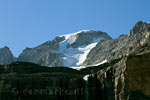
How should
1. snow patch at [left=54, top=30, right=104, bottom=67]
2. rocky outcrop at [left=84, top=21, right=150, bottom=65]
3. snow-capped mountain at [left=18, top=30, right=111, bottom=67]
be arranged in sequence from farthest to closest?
1. snow-capped mountain at [left=18, top=30, right=111, bottom=67]
2. snow patch at [left=54, top=30, right=104, bottom=67]
3. rocky outcrop at [left=84, top=21, right=150, bottom=65]

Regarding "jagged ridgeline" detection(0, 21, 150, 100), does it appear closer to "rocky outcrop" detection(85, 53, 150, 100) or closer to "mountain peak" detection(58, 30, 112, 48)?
"rocky outcrop" detection(85, 53, 150, 100)

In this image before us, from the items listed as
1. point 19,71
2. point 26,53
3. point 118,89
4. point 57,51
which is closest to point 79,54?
point 57,51

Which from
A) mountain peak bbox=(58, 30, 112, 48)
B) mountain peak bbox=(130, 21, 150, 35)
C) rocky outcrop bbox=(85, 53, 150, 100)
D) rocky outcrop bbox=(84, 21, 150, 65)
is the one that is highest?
mountain peak bbox=(58, 30, 112, 48)

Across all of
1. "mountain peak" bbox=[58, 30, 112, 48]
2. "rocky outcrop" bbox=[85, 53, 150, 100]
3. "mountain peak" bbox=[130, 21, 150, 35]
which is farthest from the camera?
"mountain peak" bbox=[58, 30, 112, 48]

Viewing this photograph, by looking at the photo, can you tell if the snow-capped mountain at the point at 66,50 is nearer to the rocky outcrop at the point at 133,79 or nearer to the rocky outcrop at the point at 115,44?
the rocky outcrop at the point at 115,44

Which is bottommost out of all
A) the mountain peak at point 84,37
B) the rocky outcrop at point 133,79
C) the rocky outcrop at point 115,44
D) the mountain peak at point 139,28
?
the rocky outcrop at point 133,79

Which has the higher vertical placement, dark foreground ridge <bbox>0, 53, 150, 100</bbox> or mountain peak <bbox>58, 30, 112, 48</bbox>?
mountain peak <bbox>58, 30, 112, 48</bbox>

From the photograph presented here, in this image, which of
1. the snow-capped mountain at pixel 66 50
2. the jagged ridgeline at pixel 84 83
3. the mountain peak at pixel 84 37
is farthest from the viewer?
the mountain peak at pixel 84 37

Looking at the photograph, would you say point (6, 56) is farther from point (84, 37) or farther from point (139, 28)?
point (139, 28)

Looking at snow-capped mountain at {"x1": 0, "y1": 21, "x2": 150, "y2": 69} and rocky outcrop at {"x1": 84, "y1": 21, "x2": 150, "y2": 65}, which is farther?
snow-capped mountain at {"x1": 0, "y1": 21, "x2": 150, "y2": 69}

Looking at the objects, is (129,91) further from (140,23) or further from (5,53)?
(5,53)

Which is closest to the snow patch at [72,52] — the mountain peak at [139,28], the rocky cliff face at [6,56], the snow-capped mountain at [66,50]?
the snow-capped mountain at [66,50]

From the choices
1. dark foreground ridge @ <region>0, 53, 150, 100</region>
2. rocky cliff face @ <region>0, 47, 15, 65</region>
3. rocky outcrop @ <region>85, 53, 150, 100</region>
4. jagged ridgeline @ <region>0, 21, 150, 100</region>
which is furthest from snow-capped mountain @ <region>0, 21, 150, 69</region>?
rocky outcrop @ <region>85, 53, 150, 100</region>

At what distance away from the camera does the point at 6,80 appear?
41.9 m
